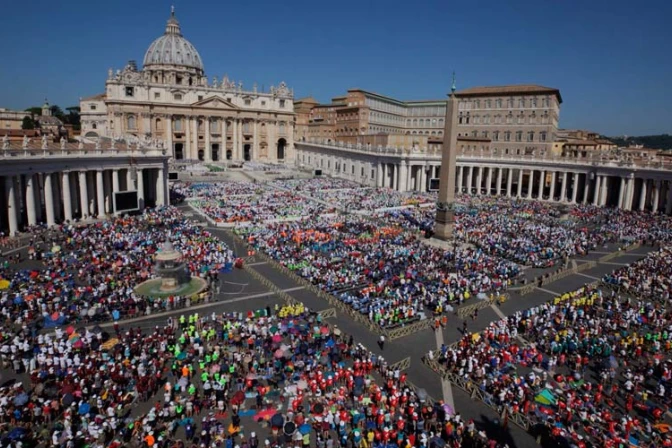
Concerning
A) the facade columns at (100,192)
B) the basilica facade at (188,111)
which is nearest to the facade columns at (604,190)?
the facade columns at (100,192)

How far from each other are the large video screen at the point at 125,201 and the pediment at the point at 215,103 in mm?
60375

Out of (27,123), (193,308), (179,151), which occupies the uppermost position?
(27,123)

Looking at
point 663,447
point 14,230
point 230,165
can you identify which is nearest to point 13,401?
point 663,447

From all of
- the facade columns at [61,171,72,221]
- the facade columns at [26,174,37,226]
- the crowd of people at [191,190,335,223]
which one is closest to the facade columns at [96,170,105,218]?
the facade columns at [61,171,72,221]

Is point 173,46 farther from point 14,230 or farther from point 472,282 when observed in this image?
point 472,282

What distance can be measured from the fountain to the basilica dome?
106423 mm

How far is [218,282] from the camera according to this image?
2688 centimetres

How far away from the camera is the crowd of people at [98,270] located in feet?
70.0

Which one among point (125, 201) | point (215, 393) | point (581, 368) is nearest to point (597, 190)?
point (581, 368)

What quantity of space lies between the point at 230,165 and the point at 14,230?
57439mm

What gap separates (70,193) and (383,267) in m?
32.0

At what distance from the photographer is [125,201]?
42.9 metres

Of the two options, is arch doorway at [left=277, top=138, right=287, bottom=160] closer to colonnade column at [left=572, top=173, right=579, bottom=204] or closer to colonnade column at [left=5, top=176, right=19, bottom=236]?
colonnade column at [left=572, top=173, right=579, bottom=204]

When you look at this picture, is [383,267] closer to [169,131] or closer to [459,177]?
[459,177]
